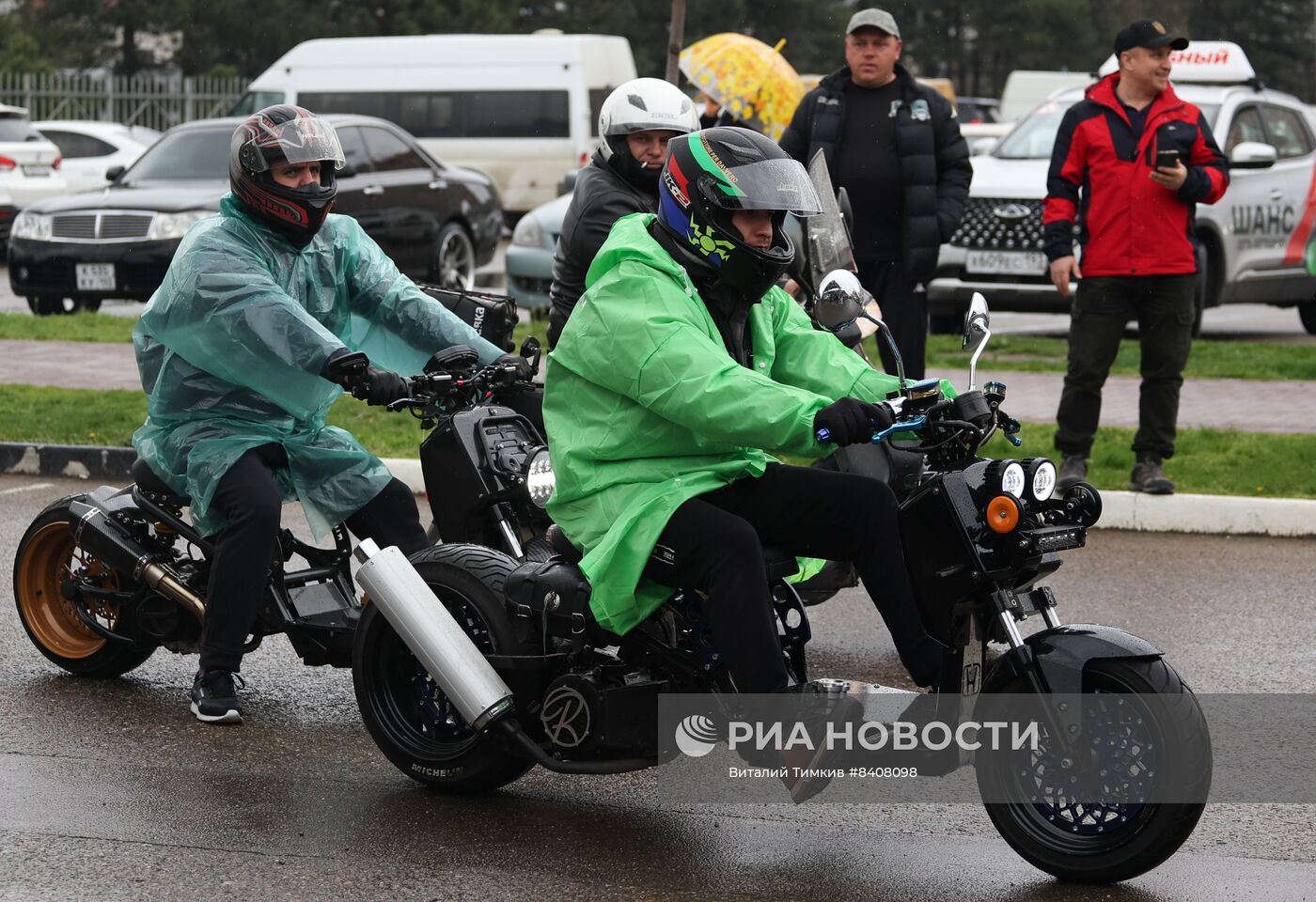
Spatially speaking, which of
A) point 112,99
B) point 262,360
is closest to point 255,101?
point 112,99

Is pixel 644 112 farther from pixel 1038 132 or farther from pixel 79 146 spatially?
pixel 79 146

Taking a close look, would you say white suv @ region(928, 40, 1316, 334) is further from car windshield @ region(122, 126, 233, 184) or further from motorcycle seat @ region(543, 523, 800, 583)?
motorcycle seat @ region(543, 523, 800, 583)

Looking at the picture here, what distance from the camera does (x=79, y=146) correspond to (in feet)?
89.1

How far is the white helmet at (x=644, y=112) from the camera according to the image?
654 centimetres

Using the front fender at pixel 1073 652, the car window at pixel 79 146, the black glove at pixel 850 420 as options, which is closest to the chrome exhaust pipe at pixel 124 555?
the black glove at pixel 850 420

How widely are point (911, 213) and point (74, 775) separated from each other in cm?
489

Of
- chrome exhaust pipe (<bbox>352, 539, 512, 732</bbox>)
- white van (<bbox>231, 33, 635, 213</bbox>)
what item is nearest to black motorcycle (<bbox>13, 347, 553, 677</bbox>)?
chrome exhaust pipe (<bbox>352, 539, 512, 732</bbox>)

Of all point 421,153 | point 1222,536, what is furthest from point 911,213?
point 421,153

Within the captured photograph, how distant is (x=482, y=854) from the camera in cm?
475

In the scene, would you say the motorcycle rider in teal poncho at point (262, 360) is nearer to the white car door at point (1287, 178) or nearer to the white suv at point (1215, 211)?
the white suv at point (1215, 211)

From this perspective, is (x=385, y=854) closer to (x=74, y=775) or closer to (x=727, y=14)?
(x=74, y=775)

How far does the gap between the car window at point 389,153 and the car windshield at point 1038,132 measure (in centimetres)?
516

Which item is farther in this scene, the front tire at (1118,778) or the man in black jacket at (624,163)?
the man in black jacket at (624,163)

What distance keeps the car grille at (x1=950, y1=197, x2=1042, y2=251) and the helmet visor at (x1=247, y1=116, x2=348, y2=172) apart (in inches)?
371
